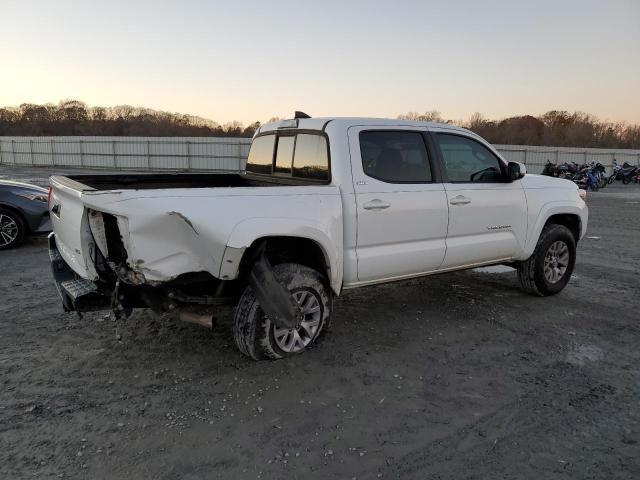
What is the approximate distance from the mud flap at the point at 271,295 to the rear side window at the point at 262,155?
171 cm

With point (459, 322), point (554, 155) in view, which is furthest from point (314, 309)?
point (554, 155)

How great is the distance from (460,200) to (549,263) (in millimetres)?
1775

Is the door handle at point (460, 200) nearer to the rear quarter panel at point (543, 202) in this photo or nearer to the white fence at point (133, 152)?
the rear quarter panel at point (543, 202)

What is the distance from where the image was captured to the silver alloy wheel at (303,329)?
3984 millimetres

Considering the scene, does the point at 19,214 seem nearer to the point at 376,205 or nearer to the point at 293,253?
the point at 293,253

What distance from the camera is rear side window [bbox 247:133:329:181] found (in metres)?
4.39

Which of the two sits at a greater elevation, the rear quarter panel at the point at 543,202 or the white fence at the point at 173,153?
the white fence at the point at 173,153

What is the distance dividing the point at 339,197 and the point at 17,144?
42.3m

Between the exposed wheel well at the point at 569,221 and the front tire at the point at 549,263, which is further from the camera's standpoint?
the exposed wheel well at the point at 569,221

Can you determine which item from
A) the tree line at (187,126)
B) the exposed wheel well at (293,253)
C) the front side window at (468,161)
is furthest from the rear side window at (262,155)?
the tree line at (187,126)

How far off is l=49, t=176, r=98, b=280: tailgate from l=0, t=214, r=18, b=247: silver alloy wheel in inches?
172

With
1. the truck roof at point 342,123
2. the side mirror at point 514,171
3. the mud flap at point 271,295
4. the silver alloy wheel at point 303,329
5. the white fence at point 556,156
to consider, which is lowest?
the silver alloy wheel at point 303,329

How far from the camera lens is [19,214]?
790cm

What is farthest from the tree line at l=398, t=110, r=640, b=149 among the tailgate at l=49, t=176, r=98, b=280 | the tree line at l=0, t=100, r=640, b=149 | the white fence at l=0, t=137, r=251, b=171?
the tailgate at l=49, t=176, r=98, b=280
